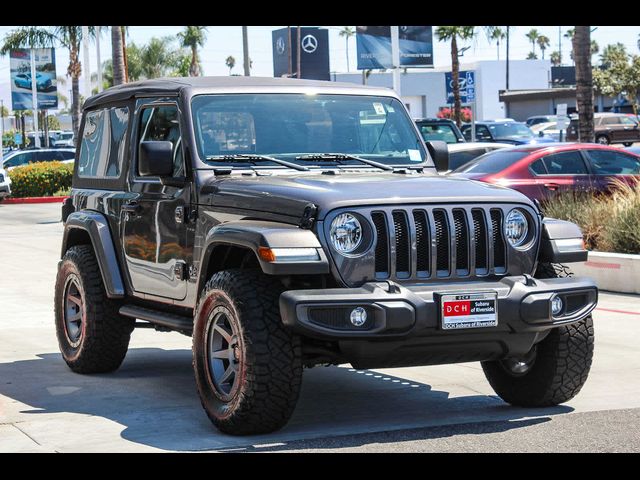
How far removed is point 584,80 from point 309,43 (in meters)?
34.7

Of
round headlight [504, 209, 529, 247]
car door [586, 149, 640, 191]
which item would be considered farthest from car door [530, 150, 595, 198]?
round headlight [504, 209, 529, 247]

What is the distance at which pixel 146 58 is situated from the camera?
7781cm

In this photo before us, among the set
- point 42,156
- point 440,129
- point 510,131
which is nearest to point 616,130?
point 510,131

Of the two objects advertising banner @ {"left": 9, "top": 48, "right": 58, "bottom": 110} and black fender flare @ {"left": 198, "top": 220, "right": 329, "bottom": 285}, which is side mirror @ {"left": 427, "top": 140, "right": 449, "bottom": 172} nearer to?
black fender flare @ {"left": 198, "top": 220, "right": 329, "bottom": 285}

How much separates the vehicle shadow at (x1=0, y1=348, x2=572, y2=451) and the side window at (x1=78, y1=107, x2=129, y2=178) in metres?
1.55

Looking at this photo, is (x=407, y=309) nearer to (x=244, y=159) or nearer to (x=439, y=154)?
(x=244, y=159)

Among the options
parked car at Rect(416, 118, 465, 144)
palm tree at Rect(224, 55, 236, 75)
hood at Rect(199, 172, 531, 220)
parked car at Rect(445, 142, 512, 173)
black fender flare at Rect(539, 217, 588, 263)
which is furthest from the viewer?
palm tree at Rect(224, 55, 236, 75)

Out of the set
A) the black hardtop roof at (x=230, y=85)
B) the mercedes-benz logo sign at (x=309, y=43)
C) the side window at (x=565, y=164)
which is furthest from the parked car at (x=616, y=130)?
the black hardtop roof at (x=230, y=85)

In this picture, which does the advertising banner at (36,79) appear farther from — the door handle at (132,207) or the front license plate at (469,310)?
the front license plate at (469,310)

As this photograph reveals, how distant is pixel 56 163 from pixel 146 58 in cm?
4171

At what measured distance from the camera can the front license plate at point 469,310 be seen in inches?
266

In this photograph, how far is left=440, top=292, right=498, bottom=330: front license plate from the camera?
675 centimetres
